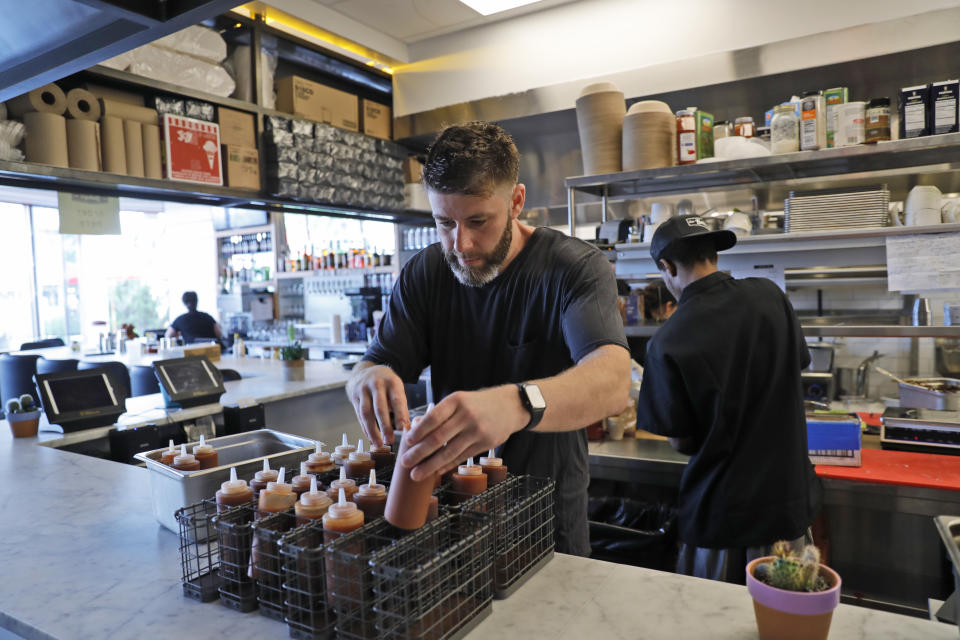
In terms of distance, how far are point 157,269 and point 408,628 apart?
10367 millimetres

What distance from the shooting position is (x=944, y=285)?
9.56 ft

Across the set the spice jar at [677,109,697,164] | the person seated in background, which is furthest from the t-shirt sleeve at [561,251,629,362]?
the person seated in background

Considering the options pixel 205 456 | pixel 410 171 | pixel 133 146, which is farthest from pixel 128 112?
pixel 205 456

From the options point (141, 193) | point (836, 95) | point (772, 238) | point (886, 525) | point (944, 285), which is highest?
point (836, 95)

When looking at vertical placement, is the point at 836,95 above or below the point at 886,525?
above

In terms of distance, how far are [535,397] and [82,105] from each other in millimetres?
3155

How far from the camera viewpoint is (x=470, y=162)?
4.99 feet

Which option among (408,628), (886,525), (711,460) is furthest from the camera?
(886,525)

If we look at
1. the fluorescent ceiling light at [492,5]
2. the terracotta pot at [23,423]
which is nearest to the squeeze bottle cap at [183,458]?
the terracotta pot at [23,423]

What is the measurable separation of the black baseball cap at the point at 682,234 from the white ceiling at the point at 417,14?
110 inches

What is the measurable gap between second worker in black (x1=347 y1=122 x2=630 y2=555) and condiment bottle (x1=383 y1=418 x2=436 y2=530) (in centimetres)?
31

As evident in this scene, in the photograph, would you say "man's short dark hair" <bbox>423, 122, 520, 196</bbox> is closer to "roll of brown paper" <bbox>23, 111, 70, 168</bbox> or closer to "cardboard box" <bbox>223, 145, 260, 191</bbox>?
"roll of brown paper" <bbox>23, 111, 70, 168</bbox>

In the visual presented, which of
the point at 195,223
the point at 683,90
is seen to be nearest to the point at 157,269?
the point at 195,223

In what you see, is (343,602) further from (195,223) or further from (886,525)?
(195,223)
